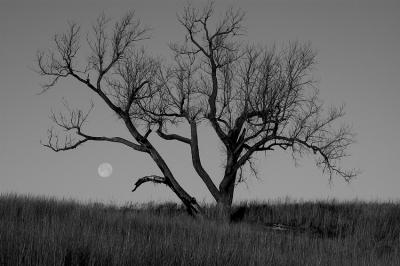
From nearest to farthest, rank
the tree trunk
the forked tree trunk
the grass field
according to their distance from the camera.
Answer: the grass field
the forked tree trunk
the tree trunk

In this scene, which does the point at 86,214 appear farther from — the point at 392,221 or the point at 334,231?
the point at 392,221

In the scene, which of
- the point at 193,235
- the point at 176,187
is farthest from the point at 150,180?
the point at 193,235

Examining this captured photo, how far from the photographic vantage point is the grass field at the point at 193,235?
26.1ft

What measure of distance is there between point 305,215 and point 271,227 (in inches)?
117

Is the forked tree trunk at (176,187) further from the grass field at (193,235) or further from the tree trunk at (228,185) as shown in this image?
the tree trunk at (228,185)

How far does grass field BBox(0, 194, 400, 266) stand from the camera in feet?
26.1

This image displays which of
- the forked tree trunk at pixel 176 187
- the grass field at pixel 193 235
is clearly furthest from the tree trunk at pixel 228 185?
the forked tree trunk at pixel 176 187

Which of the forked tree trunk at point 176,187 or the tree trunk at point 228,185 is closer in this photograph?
the forked tree trunk at point 176,187

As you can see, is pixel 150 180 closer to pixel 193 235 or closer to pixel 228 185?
pixel 228 185

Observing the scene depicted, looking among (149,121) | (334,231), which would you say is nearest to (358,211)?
(334,231)

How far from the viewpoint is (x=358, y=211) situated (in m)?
21.1

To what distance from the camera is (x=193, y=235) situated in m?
12.2

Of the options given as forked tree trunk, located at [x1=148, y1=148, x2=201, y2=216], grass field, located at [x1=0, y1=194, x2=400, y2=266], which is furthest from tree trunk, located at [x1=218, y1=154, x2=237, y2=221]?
forked tree trunk, located at [x1=148, y1=148, x2=201, y2=216]

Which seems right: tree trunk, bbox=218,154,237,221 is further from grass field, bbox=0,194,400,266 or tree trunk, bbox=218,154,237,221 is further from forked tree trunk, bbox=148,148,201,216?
forked tree trunk, bbox=148,148,201,216
